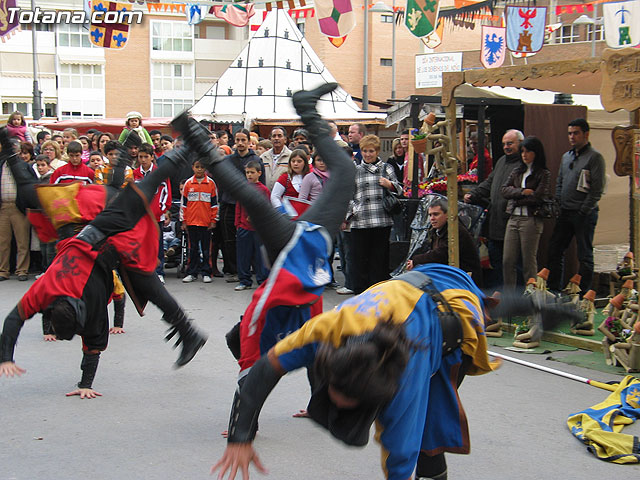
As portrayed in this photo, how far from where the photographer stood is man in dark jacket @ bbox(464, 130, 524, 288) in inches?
299

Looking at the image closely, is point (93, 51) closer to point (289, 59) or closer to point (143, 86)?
point (143, 86)

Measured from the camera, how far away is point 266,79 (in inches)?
794

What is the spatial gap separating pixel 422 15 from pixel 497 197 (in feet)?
27.9

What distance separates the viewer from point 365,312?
237 centimetres

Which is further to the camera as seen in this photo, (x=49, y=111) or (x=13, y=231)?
(x=49, y=111)

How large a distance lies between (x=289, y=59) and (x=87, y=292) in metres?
16.1

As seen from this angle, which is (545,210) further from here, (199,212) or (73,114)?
(73,114)

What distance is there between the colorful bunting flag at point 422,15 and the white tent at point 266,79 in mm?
4882

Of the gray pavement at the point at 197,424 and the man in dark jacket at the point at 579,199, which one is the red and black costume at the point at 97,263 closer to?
the gray pavement at the point at 197,424

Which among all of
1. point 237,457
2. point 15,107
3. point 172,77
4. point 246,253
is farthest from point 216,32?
point 237,457

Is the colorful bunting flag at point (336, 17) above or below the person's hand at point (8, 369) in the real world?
above

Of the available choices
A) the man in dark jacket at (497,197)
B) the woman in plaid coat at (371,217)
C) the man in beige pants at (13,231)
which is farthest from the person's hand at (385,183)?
the man in beige pants at (13,231)

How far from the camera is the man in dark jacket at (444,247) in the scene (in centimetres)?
693

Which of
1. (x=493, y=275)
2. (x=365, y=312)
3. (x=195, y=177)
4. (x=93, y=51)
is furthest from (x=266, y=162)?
(x=93, y=51)
